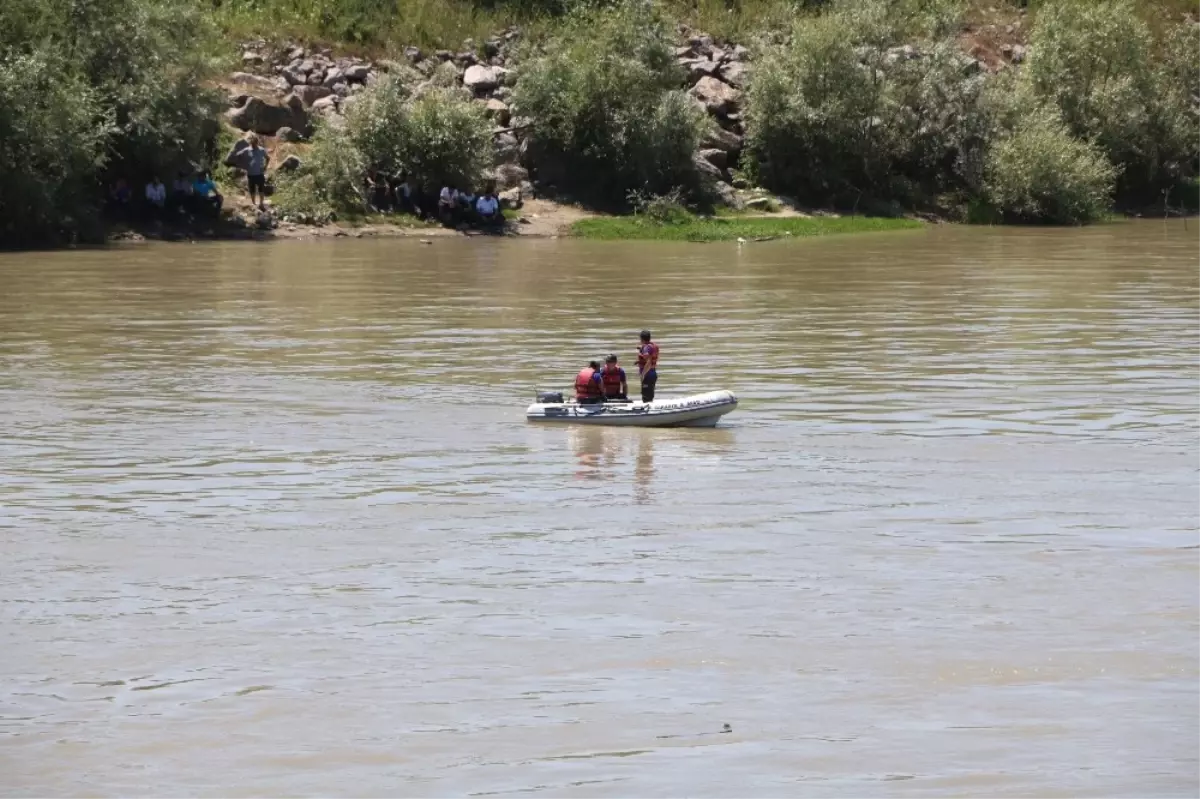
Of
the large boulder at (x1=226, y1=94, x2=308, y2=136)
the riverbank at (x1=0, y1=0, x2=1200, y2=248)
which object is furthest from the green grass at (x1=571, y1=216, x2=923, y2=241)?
the large boulder at (x1=226, y1=94, x2=308, y2=136)

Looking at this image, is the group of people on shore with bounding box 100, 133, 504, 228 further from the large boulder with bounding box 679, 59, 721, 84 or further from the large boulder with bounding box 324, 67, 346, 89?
the large boulder with bounding box 679, 59, 721, 84

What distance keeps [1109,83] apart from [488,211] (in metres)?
22.5

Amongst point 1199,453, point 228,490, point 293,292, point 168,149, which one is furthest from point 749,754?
point 168,149

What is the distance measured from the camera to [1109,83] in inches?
2391

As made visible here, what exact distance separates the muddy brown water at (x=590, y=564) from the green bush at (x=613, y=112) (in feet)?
71.0

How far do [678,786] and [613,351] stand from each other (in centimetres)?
1789

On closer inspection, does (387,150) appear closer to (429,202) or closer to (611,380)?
(429,202)

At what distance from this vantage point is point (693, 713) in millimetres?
11766

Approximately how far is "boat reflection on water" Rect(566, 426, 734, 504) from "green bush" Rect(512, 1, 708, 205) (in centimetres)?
3065

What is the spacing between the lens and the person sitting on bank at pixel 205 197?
45.9 metres

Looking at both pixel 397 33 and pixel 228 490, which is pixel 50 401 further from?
pixel 397 33

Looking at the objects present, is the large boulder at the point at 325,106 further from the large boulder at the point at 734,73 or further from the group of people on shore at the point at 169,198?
the large boulder at the point at 734,73

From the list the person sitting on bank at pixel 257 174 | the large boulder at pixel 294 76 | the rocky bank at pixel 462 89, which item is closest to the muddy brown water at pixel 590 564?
the person sitting on bank at pixel 257 174

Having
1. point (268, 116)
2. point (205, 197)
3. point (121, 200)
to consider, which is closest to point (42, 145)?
point (121, 200)
